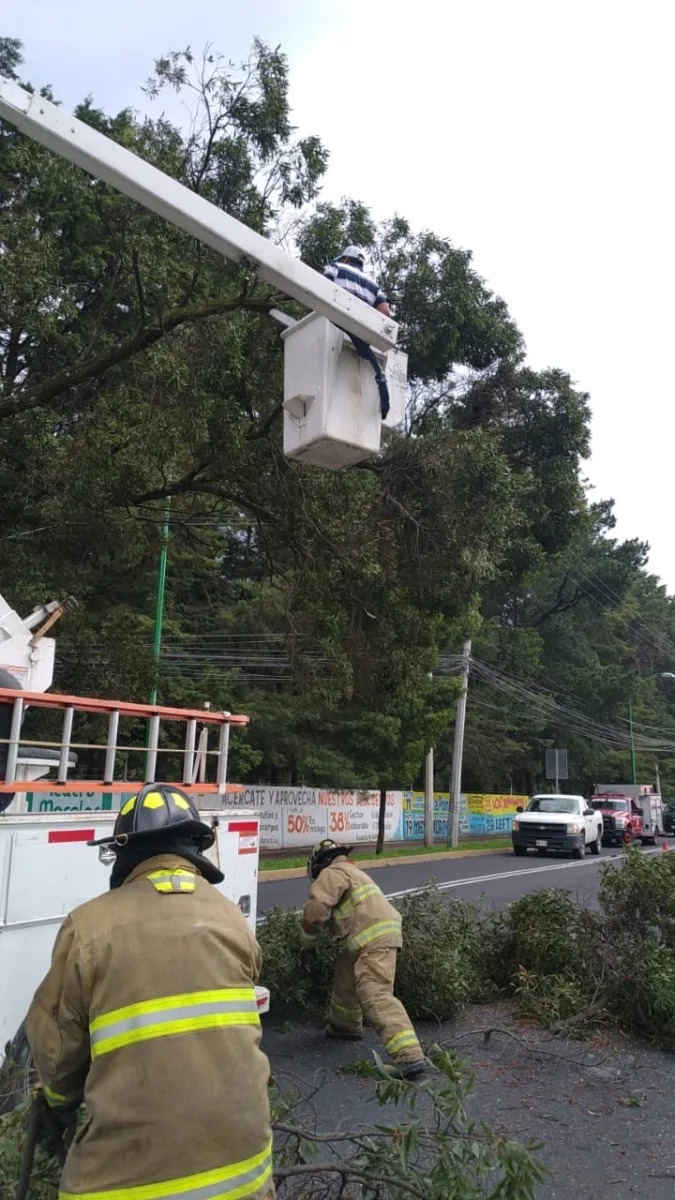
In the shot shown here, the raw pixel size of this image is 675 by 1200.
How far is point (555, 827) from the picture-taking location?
24.4 m

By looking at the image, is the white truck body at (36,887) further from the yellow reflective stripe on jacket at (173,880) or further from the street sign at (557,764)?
the street sign at (557,764)

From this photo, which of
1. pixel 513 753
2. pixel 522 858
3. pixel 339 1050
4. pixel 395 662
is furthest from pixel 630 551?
pixel 339 1050

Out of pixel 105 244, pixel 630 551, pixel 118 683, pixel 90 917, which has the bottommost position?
pixel 90 917

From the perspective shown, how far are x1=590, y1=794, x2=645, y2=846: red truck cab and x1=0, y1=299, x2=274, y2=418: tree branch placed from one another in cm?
2486

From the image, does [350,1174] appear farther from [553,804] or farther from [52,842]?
[553,804]

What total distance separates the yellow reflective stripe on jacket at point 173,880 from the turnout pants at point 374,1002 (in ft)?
11.3

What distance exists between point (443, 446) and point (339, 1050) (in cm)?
603

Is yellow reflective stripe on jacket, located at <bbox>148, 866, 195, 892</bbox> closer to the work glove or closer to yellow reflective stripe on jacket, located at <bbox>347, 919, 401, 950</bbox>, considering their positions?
the work glove

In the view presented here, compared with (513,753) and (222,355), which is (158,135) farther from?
(513,753)

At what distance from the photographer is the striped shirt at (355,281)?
15.9 ft

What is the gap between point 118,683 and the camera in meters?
12.1

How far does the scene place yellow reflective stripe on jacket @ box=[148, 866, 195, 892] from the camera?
2.38 m

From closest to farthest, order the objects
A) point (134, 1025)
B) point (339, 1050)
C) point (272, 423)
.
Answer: point (134, 1025), point (339, 1050), point (272, 423)

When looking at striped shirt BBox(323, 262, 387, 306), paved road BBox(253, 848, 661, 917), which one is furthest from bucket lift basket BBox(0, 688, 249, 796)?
paved road BBox(253, 848, 661, 917)
